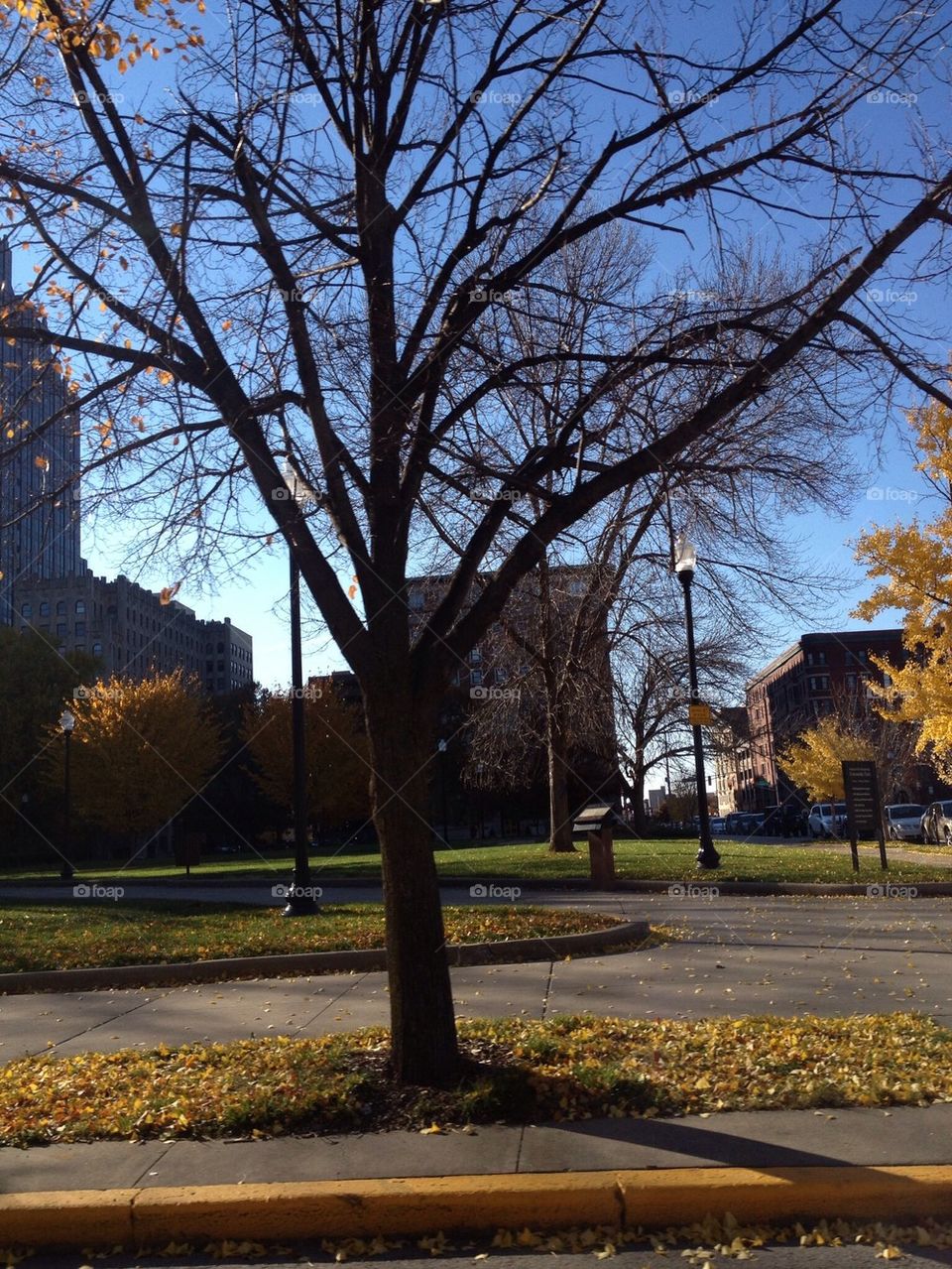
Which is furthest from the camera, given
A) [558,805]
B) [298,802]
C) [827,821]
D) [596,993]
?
[827,821]

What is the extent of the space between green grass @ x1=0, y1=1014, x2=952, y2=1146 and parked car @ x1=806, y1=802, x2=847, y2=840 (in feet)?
119

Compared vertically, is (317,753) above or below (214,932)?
above

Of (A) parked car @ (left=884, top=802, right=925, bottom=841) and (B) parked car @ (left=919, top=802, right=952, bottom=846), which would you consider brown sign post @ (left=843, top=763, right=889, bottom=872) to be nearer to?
(B) parked car @ (left=919, top=802, right=952, bottom=846)

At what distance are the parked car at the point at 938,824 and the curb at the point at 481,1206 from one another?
30453 mm

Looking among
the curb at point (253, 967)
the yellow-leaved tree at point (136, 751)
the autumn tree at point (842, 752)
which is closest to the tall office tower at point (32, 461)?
the curb at point (253, 967)

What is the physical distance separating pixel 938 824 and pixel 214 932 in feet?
89.5

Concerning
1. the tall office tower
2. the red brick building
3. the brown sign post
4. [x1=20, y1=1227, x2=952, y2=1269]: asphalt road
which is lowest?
[x1=20, y1=1227, x2=952, y2=1269]: asphalt road

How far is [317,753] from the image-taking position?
48812 mm

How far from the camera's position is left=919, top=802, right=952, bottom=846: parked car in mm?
34219

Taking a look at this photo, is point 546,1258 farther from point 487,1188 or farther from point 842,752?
point 842,752

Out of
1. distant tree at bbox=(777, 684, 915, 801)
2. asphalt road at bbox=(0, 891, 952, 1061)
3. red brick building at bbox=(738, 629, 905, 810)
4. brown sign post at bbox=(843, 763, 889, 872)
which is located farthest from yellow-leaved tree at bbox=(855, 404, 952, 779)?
red brick building at bbox=(738, 629, 905, 810)

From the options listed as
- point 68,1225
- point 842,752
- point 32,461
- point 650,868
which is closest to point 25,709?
point 842,752

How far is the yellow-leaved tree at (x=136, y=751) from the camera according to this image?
42.9 meters

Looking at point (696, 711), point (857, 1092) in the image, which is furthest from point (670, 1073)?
point (696, 711)
